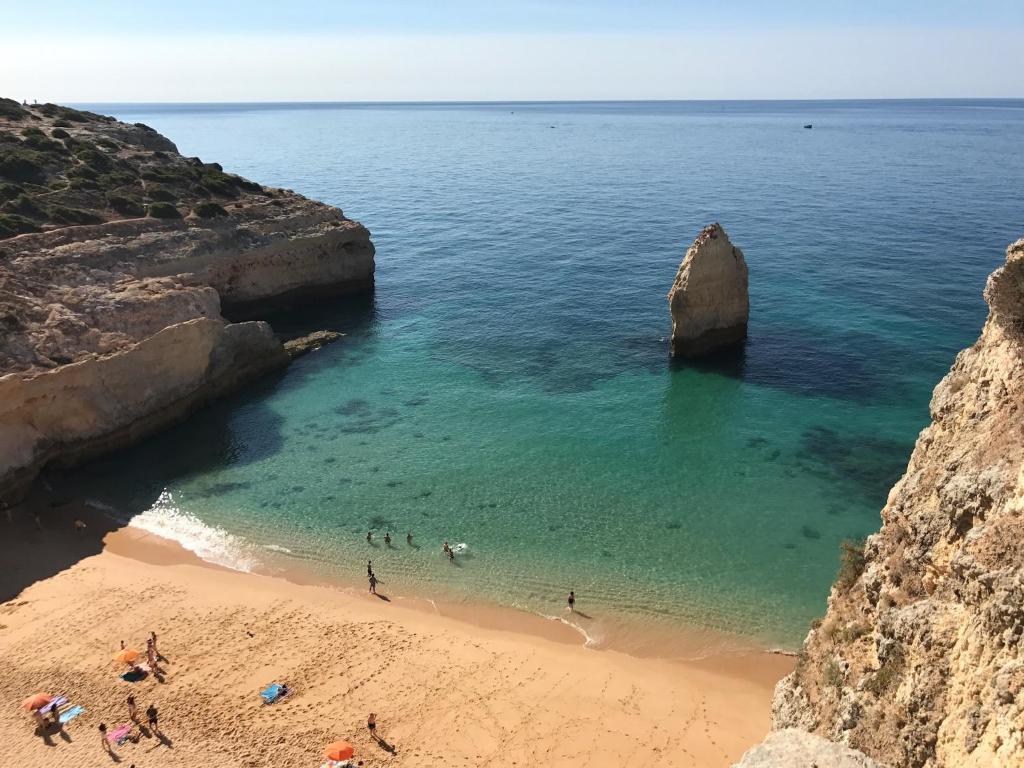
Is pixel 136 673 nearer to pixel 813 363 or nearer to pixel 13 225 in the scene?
pixel 13 225

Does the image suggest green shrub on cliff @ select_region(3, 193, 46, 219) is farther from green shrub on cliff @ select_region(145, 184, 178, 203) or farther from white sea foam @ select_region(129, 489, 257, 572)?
white sea foam @ select_region(129, 489, 257, 572)

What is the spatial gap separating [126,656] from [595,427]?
23.8 meters

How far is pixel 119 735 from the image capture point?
19.6 meters

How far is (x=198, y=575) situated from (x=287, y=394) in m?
16.4

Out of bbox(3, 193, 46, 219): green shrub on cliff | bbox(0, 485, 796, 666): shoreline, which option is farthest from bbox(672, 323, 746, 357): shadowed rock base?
bbox(3, 193, 46, 219): green shrub on cliff

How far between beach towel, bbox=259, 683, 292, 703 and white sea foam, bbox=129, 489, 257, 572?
7.61 m

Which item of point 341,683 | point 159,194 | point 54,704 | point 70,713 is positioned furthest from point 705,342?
point 159,194

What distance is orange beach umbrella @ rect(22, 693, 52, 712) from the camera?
66.1 feet

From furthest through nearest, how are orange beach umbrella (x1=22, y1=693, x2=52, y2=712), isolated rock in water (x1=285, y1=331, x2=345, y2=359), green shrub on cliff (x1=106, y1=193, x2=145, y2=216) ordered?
green shrub on cliff (x1=106, y1=193, x2=145, y2=216), isolated rock in water (x1=285, y1=331, x2=345, y2=359), orange beach umbrella (x1=22, y1=693, x2=52, y2=712)

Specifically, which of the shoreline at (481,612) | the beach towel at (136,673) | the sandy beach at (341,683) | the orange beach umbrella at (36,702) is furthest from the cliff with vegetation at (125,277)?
the beach towel at (136,673)

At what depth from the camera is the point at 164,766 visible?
61.6 ft

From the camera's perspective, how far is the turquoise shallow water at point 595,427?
2738cm

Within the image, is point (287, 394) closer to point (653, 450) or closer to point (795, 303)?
point (653, 450)

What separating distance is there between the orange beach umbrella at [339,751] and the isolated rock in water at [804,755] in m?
11.4
